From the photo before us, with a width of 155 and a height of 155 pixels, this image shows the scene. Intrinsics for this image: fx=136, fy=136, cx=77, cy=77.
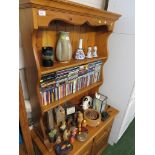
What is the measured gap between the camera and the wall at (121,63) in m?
1.28

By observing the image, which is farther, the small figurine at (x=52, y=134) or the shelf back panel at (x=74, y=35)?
the small figurine at (x=52, y=134)

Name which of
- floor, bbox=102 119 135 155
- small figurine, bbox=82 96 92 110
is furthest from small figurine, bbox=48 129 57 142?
floor, bbox=102 119 135 155

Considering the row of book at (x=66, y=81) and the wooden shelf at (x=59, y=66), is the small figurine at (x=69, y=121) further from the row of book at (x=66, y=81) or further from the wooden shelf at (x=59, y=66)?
the wooden shelf at (x=59, y=66)

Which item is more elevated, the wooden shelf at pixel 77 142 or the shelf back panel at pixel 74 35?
the shelf back panel at pixel 74 35

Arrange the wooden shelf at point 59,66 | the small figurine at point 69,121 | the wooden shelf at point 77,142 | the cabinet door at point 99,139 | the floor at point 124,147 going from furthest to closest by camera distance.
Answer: the floor at point 124,147 → the cabinet door at point 99,139 → the small figurine at point 69,121 → the wooden shelf at point 77,142 → the wooden shelf at point 59,66

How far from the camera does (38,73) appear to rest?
82 centimetres

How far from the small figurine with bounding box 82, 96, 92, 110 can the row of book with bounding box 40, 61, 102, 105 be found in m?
0.21

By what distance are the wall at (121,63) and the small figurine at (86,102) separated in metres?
0.31

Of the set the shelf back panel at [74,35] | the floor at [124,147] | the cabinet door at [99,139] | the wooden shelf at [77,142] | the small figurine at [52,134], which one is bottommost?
the floor at [124,147]

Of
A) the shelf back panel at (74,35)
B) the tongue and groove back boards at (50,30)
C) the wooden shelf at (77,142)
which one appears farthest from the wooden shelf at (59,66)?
the wooden shelf at (77,142)

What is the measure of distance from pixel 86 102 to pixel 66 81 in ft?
1.56

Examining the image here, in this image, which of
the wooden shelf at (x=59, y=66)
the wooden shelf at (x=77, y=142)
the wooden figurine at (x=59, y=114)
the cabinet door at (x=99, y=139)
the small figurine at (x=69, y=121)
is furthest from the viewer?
the cabinet door at (x=99, y=139)

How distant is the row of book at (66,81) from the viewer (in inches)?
38.4
